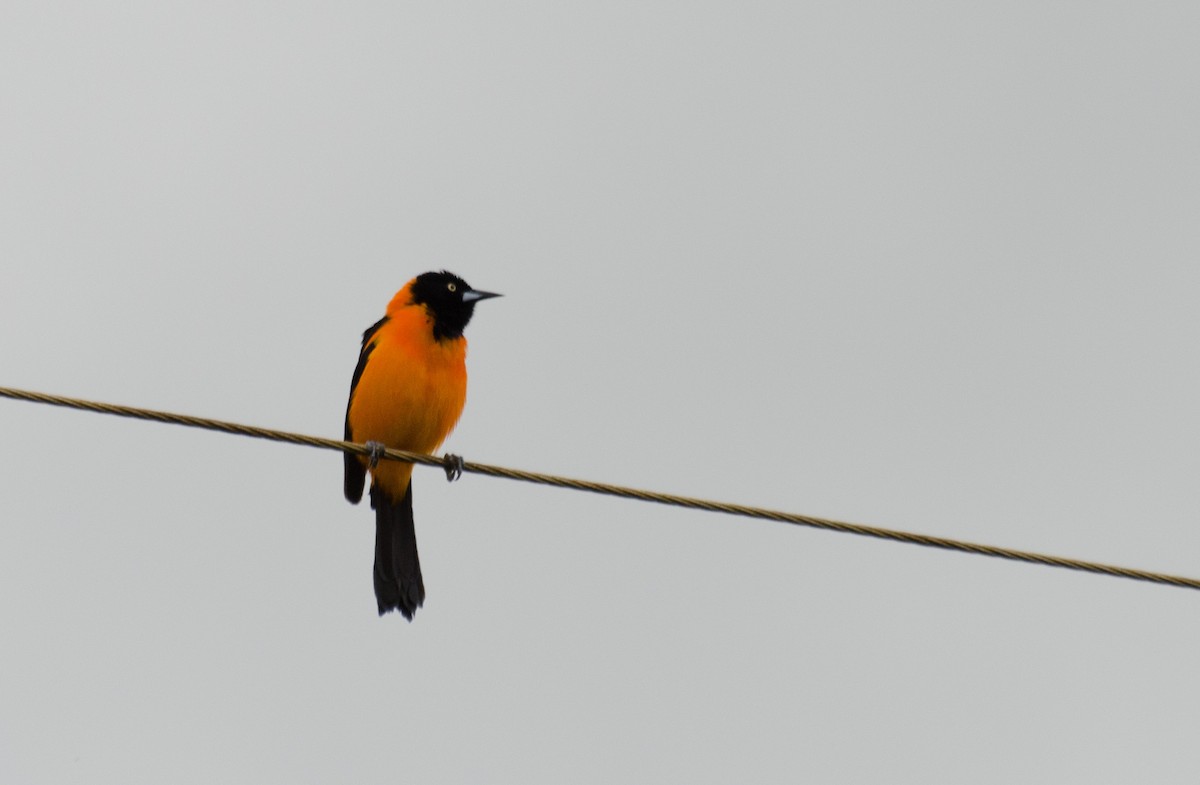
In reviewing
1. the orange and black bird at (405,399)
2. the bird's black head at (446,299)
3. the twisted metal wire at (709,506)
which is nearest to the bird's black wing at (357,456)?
the orange and black bird at (405,399)

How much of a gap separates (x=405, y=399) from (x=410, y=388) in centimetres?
7

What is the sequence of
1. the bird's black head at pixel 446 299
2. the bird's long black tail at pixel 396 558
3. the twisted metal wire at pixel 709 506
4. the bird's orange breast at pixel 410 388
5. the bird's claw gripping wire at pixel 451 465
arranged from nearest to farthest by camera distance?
the twisted metal wire at pixel 709 506, the bird's claw gripping wire at pixel 451 465, the bird's orange breast at pixel 410 388, the bird's black head at pixel 446 299, the bird's long black tail at pixel 396 558

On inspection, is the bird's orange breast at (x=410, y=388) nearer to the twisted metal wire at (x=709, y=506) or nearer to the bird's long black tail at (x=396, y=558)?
the bird's long black tail at (x=396, y=558)

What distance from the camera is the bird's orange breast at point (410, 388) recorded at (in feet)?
30.2

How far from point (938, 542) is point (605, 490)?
1.28 m

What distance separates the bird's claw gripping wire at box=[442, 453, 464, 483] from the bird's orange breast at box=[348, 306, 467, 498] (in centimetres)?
69

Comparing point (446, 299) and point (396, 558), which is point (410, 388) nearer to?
point (446, 299)

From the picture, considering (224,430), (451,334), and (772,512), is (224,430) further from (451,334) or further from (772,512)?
(451,334)

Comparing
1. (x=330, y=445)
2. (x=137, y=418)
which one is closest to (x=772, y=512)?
(x=330, y=445)

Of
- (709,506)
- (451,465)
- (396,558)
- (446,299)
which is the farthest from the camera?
(396,558)

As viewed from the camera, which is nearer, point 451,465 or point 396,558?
point 451,465

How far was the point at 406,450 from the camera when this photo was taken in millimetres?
9375

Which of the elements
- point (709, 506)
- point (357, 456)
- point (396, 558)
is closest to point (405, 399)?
point (357, 456)

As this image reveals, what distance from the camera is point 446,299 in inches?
384
